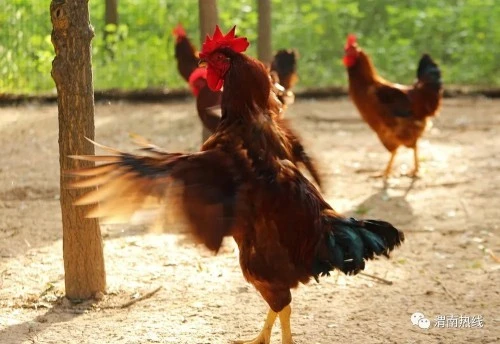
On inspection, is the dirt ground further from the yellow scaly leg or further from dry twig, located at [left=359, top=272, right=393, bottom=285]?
the yellow scaly leg

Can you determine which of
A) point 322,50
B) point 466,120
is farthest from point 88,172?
point 322,50

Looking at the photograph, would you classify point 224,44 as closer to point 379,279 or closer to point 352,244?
point 352,244

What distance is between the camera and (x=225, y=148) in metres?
3.94

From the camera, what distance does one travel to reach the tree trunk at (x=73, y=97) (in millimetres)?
4707

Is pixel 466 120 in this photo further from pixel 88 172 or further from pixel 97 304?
pixel 88 172

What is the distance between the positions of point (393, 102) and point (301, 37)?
261 inches

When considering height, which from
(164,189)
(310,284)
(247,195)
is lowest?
(310,284)

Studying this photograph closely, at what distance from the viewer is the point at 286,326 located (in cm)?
434

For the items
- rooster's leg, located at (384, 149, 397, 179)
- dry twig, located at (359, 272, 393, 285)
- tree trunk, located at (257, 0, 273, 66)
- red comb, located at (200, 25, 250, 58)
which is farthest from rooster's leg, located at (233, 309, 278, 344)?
tree trunk, located at (257, 0, 273, 66)

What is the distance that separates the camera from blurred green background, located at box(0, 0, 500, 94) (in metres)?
11.8

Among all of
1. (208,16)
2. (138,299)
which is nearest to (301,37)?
(208,16)

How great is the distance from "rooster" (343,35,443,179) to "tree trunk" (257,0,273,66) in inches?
95.3

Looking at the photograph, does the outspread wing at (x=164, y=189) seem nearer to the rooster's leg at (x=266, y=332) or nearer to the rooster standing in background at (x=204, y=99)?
the rooster's leg at (x=266, y=332)

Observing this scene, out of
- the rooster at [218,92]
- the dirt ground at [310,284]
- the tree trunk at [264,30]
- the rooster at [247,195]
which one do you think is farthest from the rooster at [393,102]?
the rooster at [247,195]
